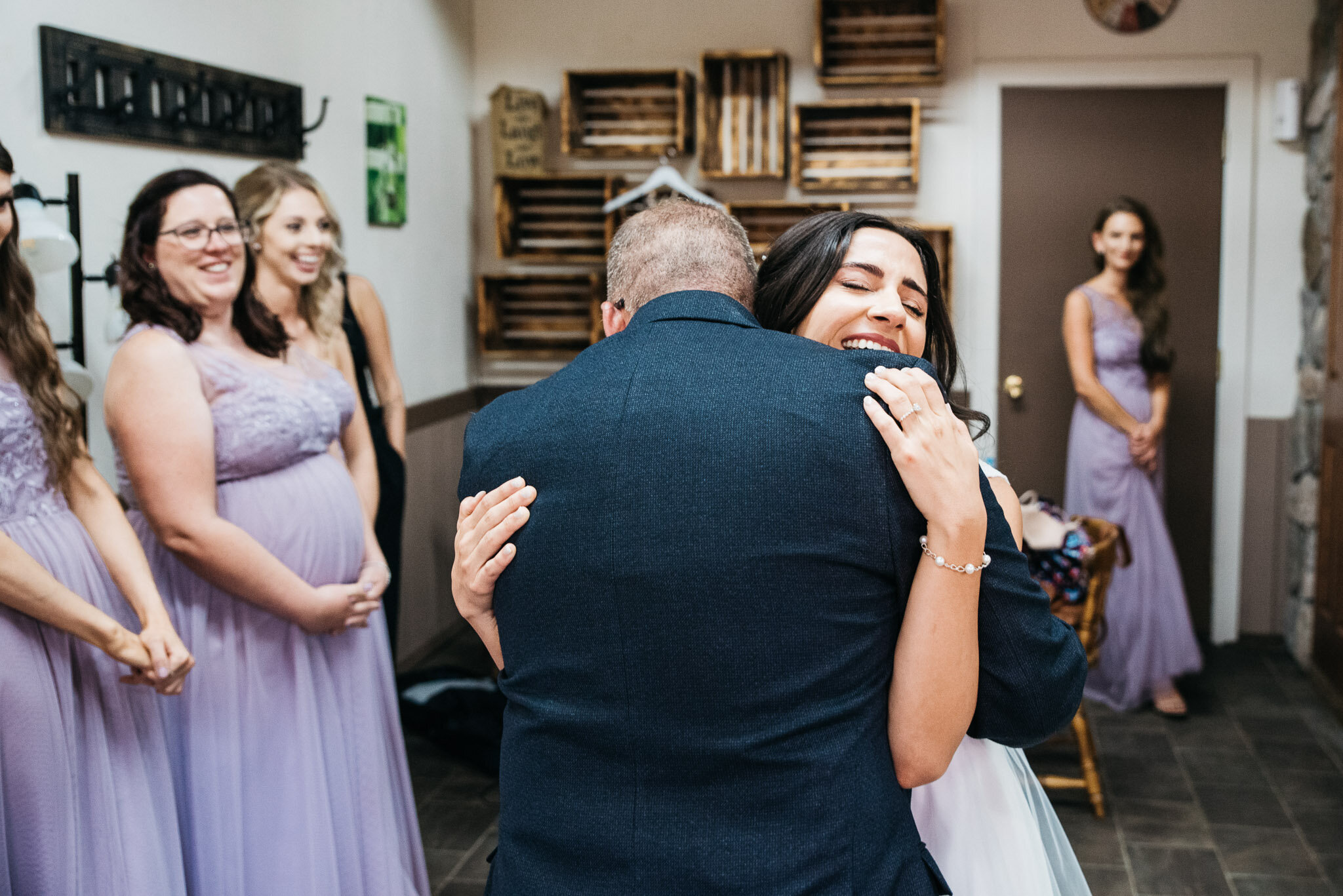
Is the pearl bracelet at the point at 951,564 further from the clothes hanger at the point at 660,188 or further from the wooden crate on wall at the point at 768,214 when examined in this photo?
the wooden crate on wall at the point at 768,214

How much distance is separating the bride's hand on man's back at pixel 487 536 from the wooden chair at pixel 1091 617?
2.18m

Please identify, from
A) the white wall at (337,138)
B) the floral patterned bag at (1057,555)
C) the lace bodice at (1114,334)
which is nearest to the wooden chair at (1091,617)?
the floral patterned bag at (1057,555)

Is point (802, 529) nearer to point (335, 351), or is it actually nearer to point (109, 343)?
point (109, 343)

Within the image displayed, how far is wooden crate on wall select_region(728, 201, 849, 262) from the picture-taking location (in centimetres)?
444

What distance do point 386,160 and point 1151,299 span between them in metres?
2.69

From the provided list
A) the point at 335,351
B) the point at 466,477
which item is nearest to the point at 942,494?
the point at 466,477

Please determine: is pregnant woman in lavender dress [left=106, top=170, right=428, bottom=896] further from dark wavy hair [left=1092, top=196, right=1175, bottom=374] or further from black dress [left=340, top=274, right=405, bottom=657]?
dark wavy hair [left=1092, top=196, right=1175, bottom=374]

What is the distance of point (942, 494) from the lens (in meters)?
1.00

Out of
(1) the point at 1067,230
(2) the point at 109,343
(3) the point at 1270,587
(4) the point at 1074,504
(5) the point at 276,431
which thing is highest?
(1) the point at 1067,230

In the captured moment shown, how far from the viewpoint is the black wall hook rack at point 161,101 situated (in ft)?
7.77

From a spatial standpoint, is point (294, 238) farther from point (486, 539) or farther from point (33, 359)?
point (486, 539)

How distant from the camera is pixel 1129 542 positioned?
399 cm

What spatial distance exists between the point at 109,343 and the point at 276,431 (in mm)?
632

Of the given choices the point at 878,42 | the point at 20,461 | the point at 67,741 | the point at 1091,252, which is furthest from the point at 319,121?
the point at 1091,252
